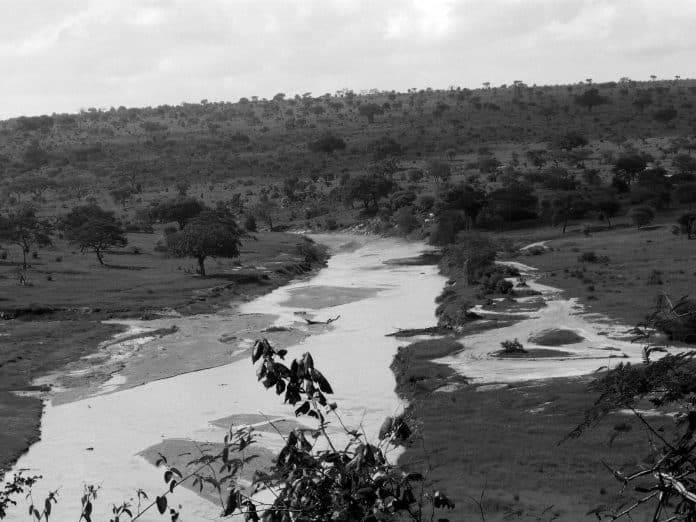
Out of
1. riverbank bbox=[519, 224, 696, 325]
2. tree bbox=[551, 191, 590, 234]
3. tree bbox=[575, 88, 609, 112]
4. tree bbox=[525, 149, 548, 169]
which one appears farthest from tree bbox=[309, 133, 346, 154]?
riverbank bbox=[519, 224, 696, 325]

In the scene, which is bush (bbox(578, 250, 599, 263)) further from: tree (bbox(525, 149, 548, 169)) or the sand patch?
tree (bbox(525, 149, 548, 169))

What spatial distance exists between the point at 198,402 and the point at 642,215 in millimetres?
64749

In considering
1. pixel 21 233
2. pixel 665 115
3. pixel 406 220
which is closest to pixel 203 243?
pixel 21 233

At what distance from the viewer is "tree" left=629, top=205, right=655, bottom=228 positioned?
8981 centimetres

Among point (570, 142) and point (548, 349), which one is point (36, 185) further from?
point (548, 349)

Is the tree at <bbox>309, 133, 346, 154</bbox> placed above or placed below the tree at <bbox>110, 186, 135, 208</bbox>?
above

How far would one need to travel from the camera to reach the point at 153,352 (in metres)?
50.2

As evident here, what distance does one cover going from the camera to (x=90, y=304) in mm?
62156

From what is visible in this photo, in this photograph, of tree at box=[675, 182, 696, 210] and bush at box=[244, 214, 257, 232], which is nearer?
tree at box=[675, 182, 696, 210]

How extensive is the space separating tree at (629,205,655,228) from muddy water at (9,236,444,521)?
105 ft

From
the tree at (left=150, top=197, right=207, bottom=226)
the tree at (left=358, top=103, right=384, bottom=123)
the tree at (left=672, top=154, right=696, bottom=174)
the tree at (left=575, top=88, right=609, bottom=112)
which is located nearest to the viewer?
the tree at (left=150, top=197, right=207, bottom=226)

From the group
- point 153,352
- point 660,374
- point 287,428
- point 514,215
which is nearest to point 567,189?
point 514,215

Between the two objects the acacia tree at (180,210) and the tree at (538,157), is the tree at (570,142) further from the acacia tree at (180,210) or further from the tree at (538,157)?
the acacia tree at (180,210)

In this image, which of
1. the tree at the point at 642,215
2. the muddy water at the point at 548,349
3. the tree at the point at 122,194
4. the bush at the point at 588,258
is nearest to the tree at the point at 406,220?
the tree at the point at 642,215
